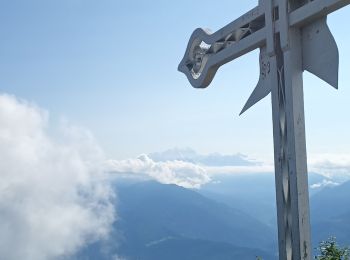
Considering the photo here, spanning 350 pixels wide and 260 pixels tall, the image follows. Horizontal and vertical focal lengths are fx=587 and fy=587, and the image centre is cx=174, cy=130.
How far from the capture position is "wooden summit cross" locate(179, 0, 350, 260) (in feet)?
22.7

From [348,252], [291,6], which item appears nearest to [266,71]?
[291,6]

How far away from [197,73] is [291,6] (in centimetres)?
274

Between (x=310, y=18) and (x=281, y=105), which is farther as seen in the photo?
(x=281, y=105)

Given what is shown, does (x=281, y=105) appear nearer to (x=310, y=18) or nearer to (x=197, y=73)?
(x=310, y=18)

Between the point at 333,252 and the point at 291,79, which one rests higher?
the point at 291,79

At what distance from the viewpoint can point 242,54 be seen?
8688mm

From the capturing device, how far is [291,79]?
7.30 m

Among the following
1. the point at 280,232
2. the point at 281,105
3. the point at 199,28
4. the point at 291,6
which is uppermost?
the point at 199,28

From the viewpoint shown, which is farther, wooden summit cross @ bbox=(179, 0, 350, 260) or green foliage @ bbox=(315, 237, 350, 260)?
green foliage @ bbox=(315, 237, 350, 260)

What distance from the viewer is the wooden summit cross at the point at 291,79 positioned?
22.7 ft

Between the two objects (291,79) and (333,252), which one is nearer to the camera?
(291,79)

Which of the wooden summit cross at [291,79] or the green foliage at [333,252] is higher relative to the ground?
the wooden summit cross at [291,79]

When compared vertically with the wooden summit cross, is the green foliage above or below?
below

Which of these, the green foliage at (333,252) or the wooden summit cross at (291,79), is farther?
the green foliage at (333,252)
